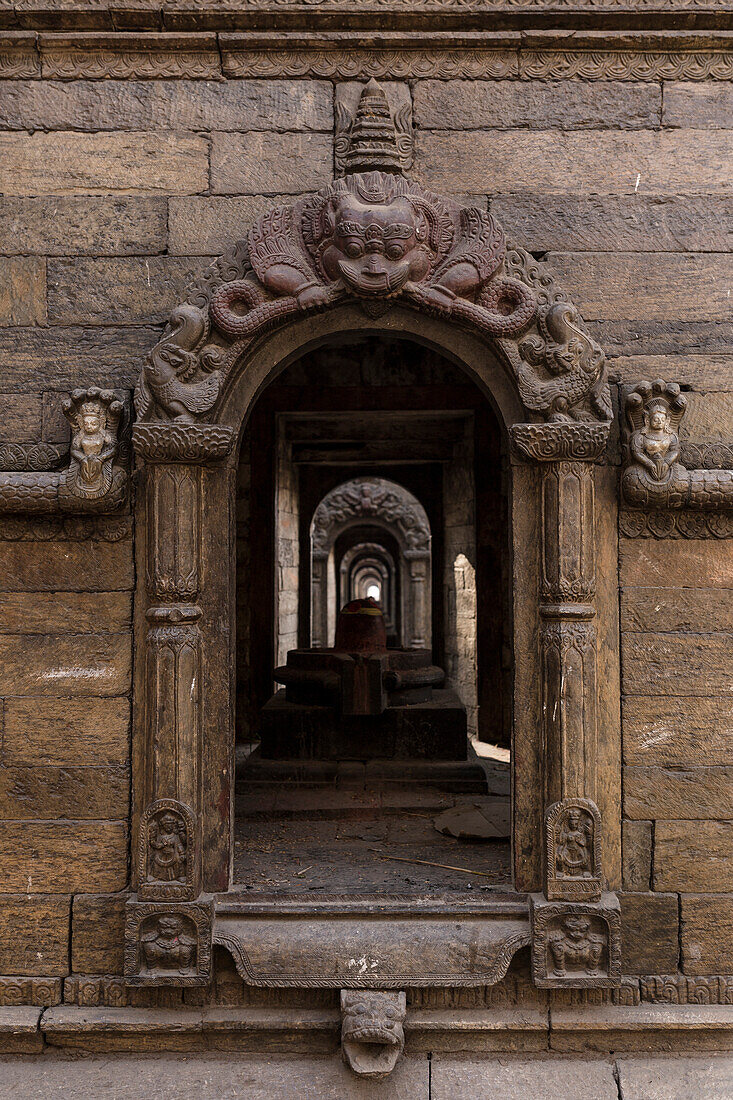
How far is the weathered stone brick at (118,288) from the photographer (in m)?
3.75

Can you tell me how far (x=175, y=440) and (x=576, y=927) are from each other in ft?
9.02

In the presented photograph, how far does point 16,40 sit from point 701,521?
3.97 meters

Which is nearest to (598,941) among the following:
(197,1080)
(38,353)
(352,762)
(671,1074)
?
(671,1074)

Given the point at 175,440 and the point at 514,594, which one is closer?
the point at 175,440

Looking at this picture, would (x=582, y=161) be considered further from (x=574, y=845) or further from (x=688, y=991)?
(x=688, y=991)

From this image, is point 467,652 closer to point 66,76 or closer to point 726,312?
point 726,312

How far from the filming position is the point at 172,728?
347 cm

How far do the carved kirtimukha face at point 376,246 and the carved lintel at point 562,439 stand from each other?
865mm

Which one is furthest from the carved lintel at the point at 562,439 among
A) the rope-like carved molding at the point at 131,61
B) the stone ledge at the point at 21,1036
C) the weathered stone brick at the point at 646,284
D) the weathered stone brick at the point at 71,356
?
the stone ledge at the point at 21,1036

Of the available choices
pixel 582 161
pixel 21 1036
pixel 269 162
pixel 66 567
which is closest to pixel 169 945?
pixel 21 1036

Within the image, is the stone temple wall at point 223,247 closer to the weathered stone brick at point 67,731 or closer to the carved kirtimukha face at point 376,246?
the weathered stone brick at point 67,731

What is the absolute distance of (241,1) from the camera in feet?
12.1

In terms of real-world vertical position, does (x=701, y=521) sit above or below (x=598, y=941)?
above

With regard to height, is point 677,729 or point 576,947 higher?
point 677,729
